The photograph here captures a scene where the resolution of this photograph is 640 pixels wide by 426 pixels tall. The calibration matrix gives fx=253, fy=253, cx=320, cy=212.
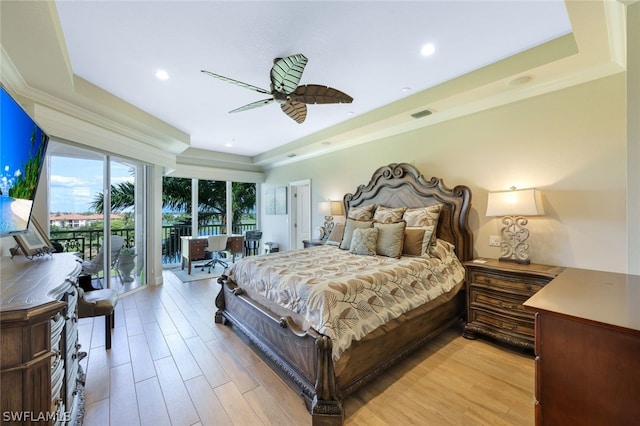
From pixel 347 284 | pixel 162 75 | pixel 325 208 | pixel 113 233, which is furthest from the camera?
pixel 325 208

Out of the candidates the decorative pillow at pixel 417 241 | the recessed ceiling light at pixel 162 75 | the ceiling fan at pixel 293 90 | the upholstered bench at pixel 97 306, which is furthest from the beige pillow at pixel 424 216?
the upholstered bench at pixel 97 306

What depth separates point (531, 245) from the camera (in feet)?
8.86

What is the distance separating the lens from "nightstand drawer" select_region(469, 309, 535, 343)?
2324 mm

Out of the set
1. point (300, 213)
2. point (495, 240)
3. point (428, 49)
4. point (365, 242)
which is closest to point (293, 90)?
point (428, 49)

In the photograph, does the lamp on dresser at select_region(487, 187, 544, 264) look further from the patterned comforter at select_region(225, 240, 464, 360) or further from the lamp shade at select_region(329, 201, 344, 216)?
the lamp shade at select_region(329, 201, 344, 216)

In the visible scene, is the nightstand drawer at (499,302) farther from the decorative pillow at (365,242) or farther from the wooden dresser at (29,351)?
the wooden dresser at (29,351)

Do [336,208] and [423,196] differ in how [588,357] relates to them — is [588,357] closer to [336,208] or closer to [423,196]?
[423,196]

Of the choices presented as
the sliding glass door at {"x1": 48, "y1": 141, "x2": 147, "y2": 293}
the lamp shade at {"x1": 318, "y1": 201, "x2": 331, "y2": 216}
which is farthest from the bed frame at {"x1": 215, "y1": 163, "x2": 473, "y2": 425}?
the sliding glass door at {"x1": 48, "y1": 141, "x2": 147, "y2": 293}

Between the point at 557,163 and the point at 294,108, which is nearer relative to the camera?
the point at 557,163

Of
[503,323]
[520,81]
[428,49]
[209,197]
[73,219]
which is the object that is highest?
[428,49]

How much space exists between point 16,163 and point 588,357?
305 centimetres

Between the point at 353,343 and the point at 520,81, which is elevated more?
the point at 520,81

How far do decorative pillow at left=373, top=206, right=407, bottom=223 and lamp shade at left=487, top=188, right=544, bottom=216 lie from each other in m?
1.01

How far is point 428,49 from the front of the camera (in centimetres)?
229
